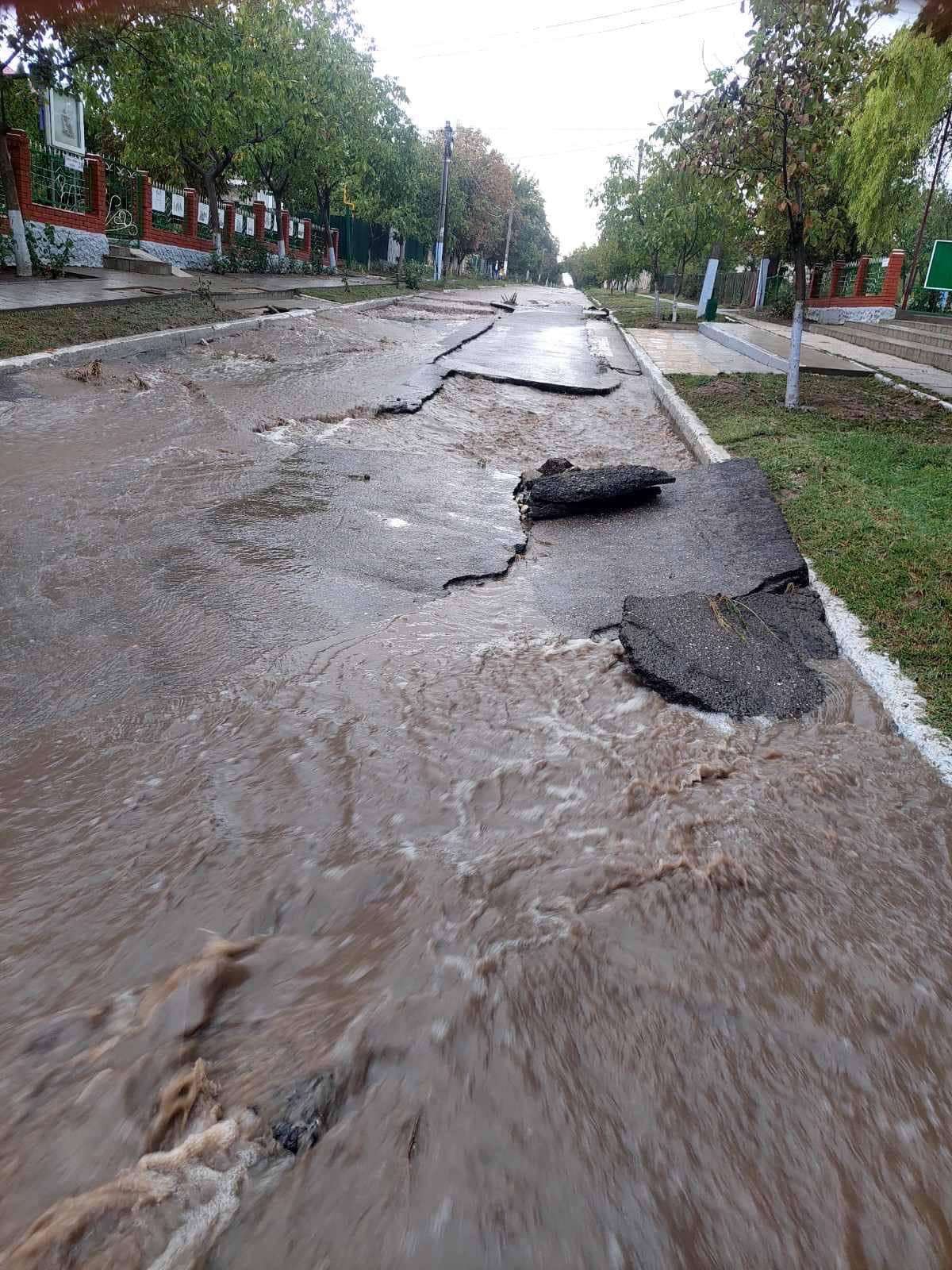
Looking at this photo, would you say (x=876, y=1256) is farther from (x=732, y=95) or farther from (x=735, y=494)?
(x=732, y=95)

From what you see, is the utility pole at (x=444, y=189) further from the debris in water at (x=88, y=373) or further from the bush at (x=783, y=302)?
the debris in water at (x=88, y=373)

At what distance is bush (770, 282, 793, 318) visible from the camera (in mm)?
28297

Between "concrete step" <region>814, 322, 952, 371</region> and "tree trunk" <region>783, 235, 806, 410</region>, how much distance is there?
586cm

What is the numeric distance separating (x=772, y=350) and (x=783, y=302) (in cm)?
1591

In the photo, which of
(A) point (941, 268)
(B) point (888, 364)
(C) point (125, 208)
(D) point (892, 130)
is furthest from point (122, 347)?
(C) point (125, 208)

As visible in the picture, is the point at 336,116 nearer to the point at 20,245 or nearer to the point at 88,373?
the point at 20,245

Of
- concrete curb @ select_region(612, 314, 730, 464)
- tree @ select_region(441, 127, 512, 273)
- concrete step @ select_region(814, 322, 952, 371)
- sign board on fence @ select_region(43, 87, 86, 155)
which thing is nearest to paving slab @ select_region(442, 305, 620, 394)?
concrete curb @ select_region(612, 314, 730, 464)

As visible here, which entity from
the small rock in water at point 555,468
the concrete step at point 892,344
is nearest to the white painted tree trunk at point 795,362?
the small rock in water at point 555,468

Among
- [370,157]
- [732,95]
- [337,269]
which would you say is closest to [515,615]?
[732,95]

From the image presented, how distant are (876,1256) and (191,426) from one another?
657 centimetres

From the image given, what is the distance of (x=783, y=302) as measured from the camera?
28641 millimetres

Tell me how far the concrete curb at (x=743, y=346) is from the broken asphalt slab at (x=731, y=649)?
931 cm

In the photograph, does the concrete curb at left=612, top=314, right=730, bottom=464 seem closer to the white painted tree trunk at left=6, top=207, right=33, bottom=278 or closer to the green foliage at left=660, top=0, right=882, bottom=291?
the green foliage at left=660, top=0, right=882, bottom=291

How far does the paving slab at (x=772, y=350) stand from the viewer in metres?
12.1
